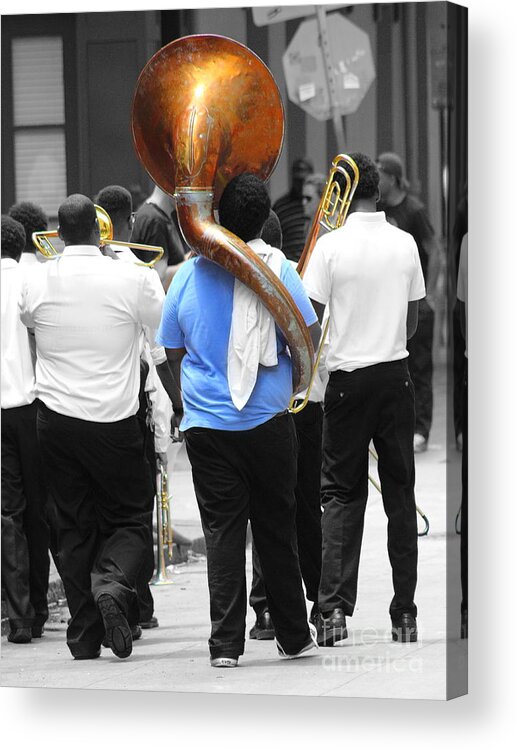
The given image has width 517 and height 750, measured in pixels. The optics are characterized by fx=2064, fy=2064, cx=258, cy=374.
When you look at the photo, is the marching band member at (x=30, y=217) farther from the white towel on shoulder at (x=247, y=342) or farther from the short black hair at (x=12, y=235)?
the white towel on shoulder at (x=247, y=342)

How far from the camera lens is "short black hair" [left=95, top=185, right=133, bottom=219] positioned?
6.68 metres

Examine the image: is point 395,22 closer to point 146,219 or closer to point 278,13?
point 278,13

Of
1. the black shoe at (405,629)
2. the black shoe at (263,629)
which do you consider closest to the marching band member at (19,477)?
the black shoe at (263,629)

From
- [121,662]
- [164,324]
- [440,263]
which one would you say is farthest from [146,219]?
[121,662]

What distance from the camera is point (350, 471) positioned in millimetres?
6629

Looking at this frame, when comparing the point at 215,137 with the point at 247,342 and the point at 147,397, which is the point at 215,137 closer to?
the point at 247,342

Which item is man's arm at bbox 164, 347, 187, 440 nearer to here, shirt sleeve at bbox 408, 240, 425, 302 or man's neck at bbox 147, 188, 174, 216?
man's neck at bbox 147, 188, 174, 216

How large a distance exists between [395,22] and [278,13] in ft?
1.24

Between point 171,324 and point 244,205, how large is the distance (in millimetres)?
430

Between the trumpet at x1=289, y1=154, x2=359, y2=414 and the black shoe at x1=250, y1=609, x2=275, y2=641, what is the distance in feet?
2.33

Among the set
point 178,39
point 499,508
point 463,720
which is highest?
point 178,39

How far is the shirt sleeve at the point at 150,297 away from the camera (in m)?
6.66

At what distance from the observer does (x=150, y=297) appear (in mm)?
6664

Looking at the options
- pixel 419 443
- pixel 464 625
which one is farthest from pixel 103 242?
pixel 464 625
